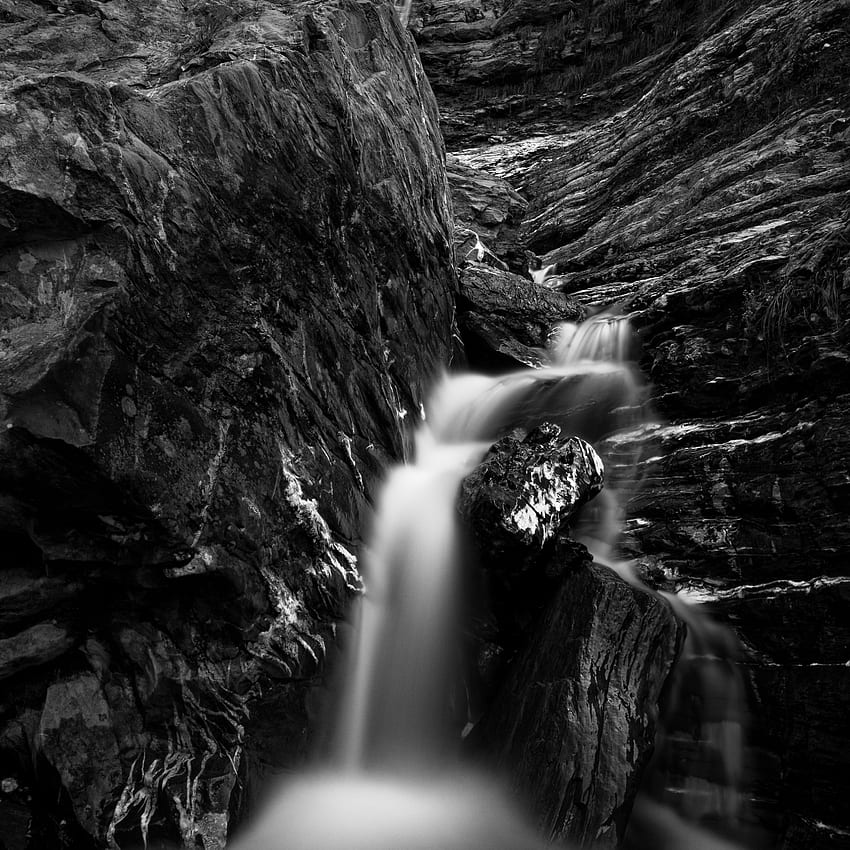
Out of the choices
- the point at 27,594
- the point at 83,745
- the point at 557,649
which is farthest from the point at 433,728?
the point at 27,594

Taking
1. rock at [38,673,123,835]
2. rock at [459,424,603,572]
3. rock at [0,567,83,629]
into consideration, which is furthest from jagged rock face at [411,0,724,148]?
rock at [38,673,123,835]

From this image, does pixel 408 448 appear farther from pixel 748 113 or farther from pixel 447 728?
pixel 748 113

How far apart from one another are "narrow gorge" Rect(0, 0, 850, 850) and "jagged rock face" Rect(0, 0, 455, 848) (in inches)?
0.8

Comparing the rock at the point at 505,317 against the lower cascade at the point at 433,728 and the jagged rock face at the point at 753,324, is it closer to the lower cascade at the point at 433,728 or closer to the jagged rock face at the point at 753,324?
the jagged rock face at the point at 753,324

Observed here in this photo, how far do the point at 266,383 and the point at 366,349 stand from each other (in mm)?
1573

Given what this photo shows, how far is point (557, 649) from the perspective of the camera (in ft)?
15.1

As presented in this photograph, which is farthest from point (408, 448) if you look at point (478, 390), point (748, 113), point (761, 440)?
point (748, 113)

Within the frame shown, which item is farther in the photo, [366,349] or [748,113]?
[748,113]

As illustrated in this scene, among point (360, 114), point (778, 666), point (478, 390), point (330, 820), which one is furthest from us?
point (478, 390)

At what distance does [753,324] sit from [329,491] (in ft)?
15.4

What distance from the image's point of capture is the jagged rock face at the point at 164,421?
11.4ft

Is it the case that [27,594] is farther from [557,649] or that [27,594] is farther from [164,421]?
[557,649]

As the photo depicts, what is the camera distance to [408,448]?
6395 mm

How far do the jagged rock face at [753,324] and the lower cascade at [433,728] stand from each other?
25cm
